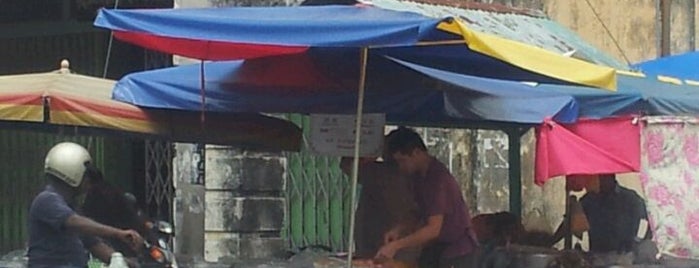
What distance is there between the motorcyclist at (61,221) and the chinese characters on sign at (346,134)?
173 centimetres

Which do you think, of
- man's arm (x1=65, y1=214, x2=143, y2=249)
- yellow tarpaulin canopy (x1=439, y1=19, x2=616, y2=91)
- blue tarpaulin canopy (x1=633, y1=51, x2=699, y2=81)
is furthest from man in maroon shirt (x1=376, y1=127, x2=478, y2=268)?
blue tarpaulin canopy (x1=633, y1=51, x2=699, y2=81)

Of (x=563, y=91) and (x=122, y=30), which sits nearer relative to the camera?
(x=122, y=30)

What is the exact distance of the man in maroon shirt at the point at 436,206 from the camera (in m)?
8.96

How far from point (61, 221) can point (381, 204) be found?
7.74 feet

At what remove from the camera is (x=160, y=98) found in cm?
888

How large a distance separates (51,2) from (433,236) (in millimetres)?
6726

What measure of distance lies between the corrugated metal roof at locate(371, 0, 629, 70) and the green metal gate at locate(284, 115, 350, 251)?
3000 millimetres

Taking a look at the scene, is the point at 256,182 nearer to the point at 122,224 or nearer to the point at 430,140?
the point at 430,140

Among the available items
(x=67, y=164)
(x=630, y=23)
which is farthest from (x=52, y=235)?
(x=630, y=23)

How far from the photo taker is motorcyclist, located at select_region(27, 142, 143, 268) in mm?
7480

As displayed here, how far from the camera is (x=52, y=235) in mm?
7570

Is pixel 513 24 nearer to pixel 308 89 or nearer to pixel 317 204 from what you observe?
pixel 308 89

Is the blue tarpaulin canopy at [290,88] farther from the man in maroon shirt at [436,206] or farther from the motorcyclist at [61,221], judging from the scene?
the motorcyclist at [61,221]

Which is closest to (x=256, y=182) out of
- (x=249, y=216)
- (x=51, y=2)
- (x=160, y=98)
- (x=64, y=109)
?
(x=249, y=216)
